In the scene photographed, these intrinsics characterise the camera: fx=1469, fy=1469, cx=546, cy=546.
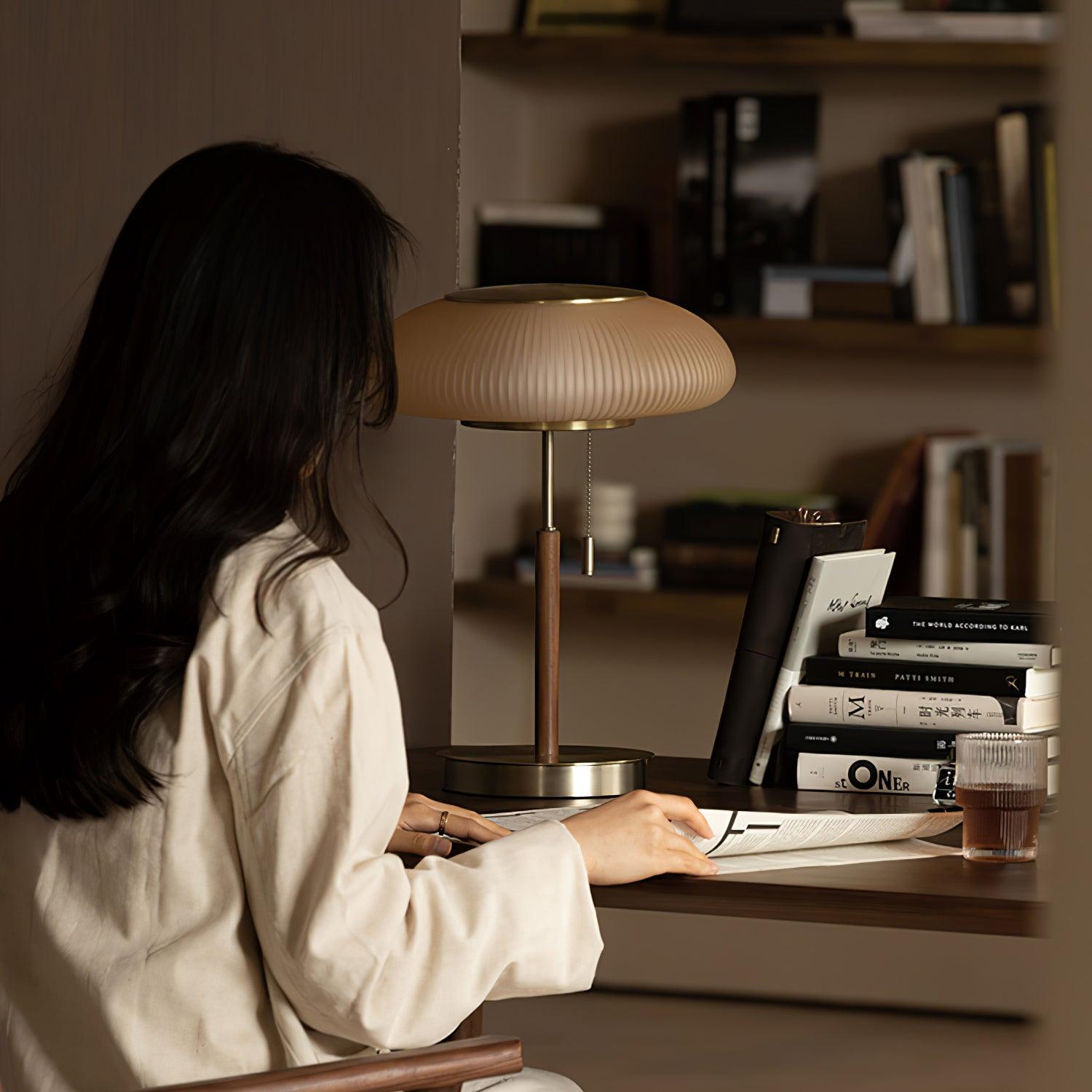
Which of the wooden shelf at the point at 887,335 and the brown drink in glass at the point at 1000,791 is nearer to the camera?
the brown drink in glass at the point at 1000,791

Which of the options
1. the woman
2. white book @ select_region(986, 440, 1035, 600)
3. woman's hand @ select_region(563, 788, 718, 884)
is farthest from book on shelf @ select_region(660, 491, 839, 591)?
the woman

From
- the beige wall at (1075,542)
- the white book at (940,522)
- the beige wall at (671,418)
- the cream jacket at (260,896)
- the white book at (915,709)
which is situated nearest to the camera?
the beige wall at (1075,542)

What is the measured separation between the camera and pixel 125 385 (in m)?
0.92

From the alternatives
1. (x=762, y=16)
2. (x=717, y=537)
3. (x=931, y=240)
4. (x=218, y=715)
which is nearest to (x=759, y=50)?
(x=762, y=16)

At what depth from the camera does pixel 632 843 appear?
3.62ft

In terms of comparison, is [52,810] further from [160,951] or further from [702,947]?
[702,947]

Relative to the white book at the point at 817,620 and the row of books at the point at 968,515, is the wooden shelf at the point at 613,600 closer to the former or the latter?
the row of books at the point at 968,515

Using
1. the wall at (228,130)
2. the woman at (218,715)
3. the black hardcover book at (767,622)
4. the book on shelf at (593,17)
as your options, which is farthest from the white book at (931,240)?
the woman at (218,715)

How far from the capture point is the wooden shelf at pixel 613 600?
253 centimetres

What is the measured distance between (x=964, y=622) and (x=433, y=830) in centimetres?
55

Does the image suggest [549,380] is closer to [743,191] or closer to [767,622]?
[767,622]

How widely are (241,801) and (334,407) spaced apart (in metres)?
0.25

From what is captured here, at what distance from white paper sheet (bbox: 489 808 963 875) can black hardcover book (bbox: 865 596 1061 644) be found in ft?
0.69

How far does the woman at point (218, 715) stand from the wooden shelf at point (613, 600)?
5.15 ft
